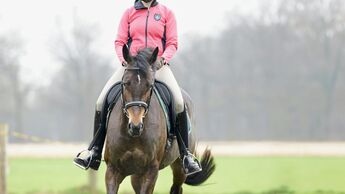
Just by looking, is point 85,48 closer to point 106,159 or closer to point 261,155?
point 261,155

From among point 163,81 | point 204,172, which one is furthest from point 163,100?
point 204,172

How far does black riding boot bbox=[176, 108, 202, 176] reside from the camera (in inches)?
307

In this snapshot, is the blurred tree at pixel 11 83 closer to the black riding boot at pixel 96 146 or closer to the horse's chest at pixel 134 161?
the black riding boot at pixel 96 146

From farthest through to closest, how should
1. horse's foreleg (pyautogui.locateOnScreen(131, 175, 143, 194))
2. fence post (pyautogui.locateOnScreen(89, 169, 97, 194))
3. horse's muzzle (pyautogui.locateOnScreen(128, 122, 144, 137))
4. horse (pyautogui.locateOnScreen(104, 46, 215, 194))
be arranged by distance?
1. fence post (pyautogui.locateOnScreen(89, 169, 97, 194))
2. horse's foreleg (pyautogui.locateOnScreen(131, 175, 143, 194))
3. horse (pyautogui.locateOnScreen(104, 46, 215, 194))
4. horse's muzzle (pyautogui.locateOnScreen(128, 122, 144, 137))

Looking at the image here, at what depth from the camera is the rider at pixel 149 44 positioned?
300 inches

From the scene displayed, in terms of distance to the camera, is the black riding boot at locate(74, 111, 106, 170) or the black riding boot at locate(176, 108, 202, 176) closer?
the black riding boot at locate(74, 111, 106, 170)

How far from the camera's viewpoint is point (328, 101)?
54406 mm

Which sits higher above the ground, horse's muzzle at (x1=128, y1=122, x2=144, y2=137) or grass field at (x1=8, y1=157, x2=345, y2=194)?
horse's muzzle at (x1=128, y1=122, x2=144, y2=137)

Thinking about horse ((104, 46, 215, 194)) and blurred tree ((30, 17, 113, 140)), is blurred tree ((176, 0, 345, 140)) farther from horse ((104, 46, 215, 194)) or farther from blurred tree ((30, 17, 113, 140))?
horse ((104, 46, 215, 194))

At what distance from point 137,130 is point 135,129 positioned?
0.03 meters

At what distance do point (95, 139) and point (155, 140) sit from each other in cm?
80

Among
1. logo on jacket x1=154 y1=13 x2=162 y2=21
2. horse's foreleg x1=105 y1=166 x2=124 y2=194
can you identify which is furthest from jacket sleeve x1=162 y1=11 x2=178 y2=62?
horse's foreleg x1=105 y1=166 x2=124 y2=194

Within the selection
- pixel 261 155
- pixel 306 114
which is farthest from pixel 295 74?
pixel 261 155

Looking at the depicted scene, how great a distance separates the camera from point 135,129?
21.2 ft
